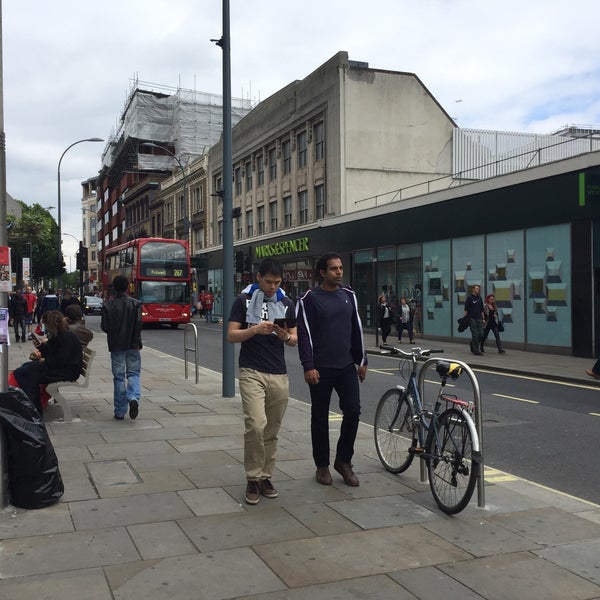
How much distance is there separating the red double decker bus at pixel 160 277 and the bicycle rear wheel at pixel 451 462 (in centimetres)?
2494

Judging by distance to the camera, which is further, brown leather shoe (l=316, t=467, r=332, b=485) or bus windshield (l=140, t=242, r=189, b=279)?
bus windshield (l=140, t=242, r=189, b=279)

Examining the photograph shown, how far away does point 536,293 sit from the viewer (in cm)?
1800

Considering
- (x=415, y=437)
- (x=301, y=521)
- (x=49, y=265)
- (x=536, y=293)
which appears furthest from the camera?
(x=49, y=265)

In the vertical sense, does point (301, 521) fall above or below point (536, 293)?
below

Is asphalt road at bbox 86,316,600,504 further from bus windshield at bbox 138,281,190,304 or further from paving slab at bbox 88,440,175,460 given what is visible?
bus windshield at bbox 138,281,190,304

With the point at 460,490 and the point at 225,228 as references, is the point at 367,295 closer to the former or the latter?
the point at 225,228

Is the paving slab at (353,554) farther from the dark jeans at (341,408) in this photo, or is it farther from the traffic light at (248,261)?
the traffic light at (248,261)

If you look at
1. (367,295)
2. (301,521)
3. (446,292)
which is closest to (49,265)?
(367,295)

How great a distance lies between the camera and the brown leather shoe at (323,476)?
17.6 ft

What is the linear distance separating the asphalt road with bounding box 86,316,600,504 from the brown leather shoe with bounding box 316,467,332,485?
6.04 feet

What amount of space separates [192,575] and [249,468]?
136 centimetres

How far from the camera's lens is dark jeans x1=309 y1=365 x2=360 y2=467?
5.32 metres

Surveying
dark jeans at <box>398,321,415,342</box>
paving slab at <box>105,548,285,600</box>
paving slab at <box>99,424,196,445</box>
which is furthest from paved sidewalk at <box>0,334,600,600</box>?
dark jeans at <box>398,321,415,342</box>

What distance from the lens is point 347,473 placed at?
5.36 m
